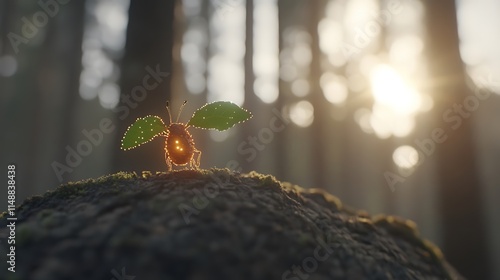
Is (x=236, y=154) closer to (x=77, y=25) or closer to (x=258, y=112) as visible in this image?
(x=258, y=112)

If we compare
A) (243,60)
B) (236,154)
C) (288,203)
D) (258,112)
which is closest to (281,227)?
(288,203)

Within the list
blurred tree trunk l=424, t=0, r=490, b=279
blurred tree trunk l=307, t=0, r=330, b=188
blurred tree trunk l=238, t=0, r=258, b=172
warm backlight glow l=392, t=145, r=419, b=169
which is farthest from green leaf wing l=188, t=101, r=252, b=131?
warm backlight glow l=392, t=145, r=419, b=169

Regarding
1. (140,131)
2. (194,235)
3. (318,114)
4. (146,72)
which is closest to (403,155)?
(318,114)

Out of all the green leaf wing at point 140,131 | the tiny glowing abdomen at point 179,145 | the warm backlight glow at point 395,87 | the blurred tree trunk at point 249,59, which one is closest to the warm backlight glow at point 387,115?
the warm backlight glow at point 395,87

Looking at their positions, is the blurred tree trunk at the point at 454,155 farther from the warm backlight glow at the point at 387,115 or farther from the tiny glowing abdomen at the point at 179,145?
the warm backlight glow at the point at 387,115

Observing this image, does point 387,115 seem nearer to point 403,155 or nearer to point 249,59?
point 403,155
